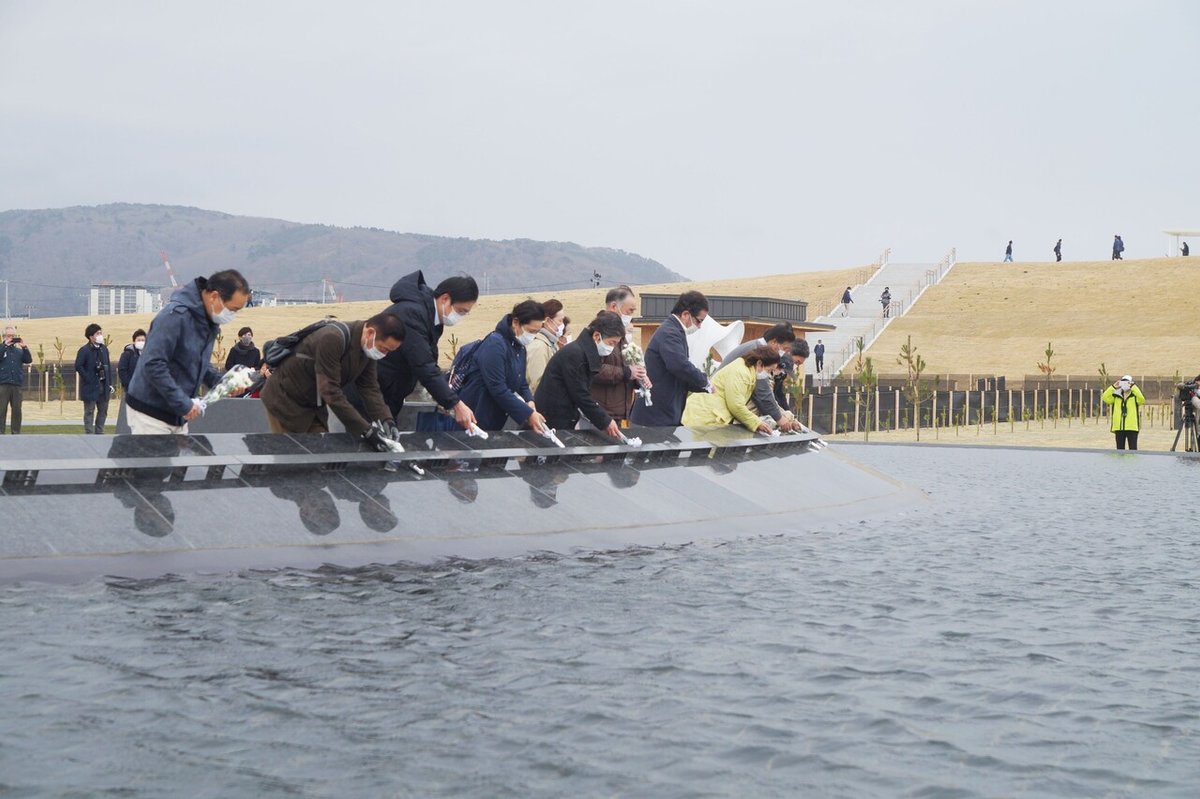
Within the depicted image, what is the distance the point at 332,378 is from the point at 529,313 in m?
2.09

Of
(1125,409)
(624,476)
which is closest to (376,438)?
(624,476)

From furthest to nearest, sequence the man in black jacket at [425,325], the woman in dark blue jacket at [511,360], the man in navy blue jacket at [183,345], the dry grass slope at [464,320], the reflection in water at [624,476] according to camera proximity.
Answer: the dry grass slope at [464,320] → the reflection in water at [624,476] → the woman in dark blue jacket at [511,360] → the man in black jacket at [425,325] → the man in navy blue jacket at [183,345]

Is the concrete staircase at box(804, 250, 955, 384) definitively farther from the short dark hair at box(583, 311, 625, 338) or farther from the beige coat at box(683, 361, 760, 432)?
the short dark hair at box(583, 311, 625, 338)

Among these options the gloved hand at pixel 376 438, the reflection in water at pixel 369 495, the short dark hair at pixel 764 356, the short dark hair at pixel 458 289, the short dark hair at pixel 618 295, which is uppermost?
the short dark hair at pixel 618 295

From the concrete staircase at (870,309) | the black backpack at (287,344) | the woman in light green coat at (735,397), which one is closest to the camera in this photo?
the black backpack at (287,344)

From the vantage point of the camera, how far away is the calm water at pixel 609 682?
521cm

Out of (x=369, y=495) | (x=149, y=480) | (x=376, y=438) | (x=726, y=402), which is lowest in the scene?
(x=369, y=495)

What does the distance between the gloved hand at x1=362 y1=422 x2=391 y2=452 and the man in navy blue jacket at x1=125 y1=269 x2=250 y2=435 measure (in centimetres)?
139

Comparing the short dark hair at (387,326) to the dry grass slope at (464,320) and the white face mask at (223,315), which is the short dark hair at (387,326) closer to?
the white face mask at (223,315)

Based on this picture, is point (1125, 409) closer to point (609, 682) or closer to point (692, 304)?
point (692, 304)

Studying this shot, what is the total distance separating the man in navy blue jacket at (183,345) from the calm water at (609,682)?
4.92 feet

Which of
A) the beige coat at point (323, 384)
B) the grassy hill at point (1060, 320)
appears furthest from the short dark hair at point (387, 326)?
the grassy hill at point (1060, 320)

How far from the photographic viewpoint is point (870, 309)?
90.9m

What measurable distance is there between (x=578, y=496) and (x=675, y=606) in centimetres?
358
